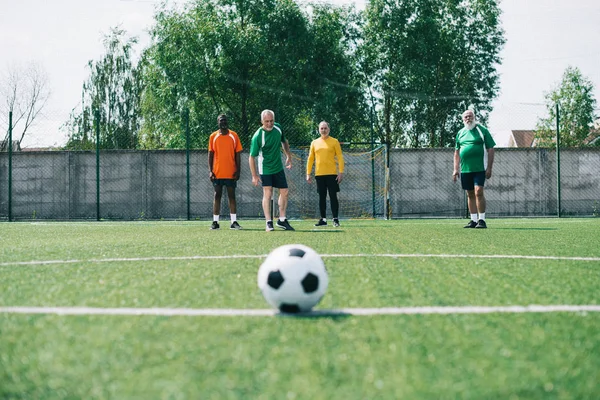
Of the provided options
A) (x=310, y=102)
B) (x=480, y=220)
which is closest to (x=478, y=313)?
(x=480, y=220)

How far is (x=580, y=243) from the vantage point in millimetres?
5672

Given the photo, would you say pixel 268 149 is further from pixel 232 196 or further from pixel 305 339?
pixel 305 339

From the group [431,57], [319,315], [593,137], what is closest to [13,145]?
[319,315]

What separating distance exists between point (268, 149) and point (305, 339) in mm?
6867

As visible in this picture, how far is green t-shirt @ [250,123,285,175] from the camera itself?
28.0 ft

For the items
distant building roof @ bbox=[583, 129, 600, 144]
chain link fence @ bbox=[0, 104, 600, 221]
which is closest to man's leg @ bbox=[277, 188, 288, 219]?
chain link fence @ bbox=[0, 104, 600, 221]

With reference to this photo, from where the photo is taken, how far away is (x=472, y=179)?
901 centimetres

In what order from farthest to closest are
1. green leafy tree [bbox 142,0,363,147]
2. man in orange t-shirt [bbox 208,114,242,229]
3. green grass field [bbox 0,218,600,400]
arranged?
1. green leafy tree [bbox 142,0,363,147]
2. man in orange t-shirt [bbox 208,114,242,229]
3. green grass field [bbox 0,218,600,400]

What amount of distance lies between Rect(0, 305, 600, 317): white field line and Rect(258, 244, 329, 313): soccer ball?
0.05 metres

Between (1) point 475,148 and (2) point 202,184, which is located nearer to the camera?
(1) point 475,148

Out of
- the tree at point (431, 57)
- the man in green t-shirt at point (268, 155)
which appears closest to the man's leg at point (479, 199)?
the man in green t-shirt at point (268, 155)

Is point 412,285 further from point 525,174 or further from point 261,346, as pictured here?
point 525,174

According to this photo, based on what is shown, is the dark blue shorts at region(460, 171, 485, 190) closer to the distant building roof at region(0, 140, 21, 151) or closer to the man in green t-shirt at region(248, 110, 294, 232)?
the man in green t-shirt at region(248, 110, 294, 232)

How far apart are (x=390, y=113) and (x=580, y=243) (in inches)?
924
